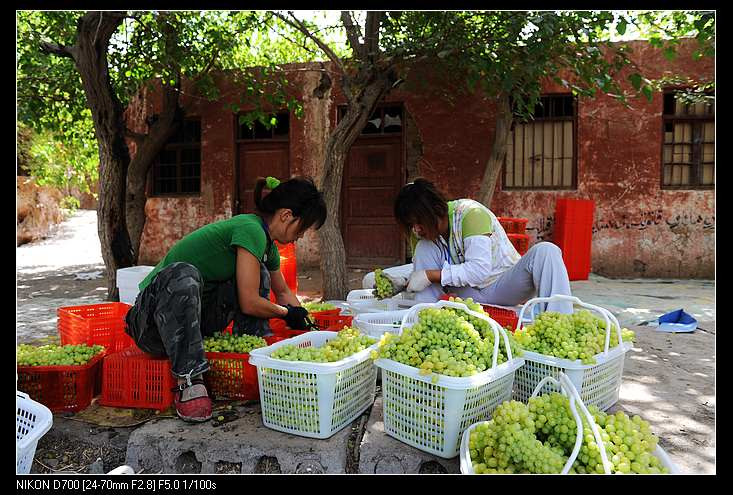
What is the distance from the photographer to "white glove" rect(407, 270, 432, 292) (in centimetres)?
388

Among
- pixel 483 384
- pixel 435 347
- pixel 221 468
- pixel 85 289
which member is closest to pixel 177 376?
pixel 221 468

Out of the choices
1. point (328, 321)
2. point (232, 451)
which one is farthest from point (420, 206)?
point (232, 451)

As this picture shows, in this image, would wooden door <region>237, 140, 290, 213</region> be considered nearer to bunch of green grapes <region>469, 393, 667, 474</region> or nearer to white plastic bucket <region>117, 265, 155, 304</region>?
white plastic bucket <region>117, 265, 155, 304</region>

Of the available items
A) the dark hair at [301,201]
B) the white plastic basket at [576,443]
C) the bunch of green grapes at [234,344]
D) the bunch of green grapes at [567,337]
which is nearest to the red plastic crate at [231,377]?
the bunch of green grapes at [234,344]

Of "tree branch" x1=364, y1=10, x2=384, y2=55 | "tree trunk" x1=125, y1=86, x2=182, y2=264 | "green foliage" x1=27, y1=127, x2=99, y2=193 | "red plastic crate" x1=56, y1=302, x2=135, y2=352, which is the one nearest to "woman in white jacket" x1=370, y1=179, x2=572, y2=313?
"red plastic crate" x1=56, y1=302, x2=135, y2=352

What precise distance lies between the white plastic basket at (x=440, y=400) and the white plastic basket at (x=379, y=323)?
0.56 m

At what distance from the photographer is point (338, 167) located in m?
6.37

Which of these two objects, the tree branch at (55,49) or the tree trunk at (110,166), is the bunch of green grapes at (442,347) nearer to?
the tree trunk at (110,166)

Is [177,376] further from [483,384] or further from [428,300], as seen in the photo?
[428,300]

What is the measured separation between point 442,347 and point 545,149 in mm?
7494

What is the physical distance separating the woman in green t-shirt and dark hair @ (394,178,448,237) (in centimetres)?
78
